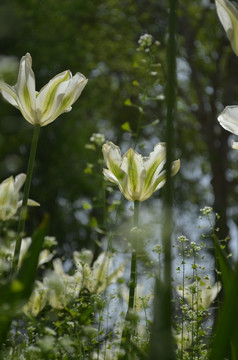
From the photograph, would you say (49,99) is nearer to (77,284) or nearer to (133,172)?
(133,172)

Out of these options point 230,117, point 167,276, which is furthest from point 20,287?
point 230,117

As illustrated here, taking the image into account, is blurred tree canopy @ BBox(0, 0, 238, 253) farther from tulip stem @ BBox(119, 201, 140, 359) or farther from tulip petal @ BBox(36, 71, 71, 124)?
tulip stem @ BBox(119, 201, 140, 359)

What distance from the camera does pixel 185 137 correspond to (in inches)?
400

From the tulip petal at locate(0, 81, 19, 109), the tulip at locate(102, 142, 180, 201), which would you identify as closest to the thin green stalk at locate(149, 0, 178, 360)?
the tulip at locate(102, 142, 180, 201)

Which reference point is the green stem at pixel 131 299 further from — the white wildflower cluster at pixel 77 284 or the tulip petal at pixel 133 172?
the white wildflower cluster at pixel 77 284

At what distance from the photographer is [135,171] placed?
139cm

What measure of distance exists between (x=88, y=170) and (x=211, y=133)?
21.0 ft

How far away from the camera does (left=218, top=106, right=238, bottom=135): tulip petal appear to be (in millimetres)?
1172

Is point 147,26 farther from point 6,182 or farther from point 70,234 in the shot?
point 6,182

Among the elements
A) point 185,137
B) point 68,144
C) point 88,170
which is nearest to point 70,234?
point 68,144

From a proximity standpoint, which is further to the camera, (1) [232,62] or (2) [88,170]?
(1) [232,62]

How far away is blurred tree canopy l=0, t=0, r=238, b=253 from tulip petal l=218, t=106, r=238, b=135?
497 cm

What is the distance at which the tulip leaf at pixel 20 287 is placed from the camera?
0.73 m

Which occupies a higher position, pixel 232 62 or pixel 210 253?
pixel 232 62
